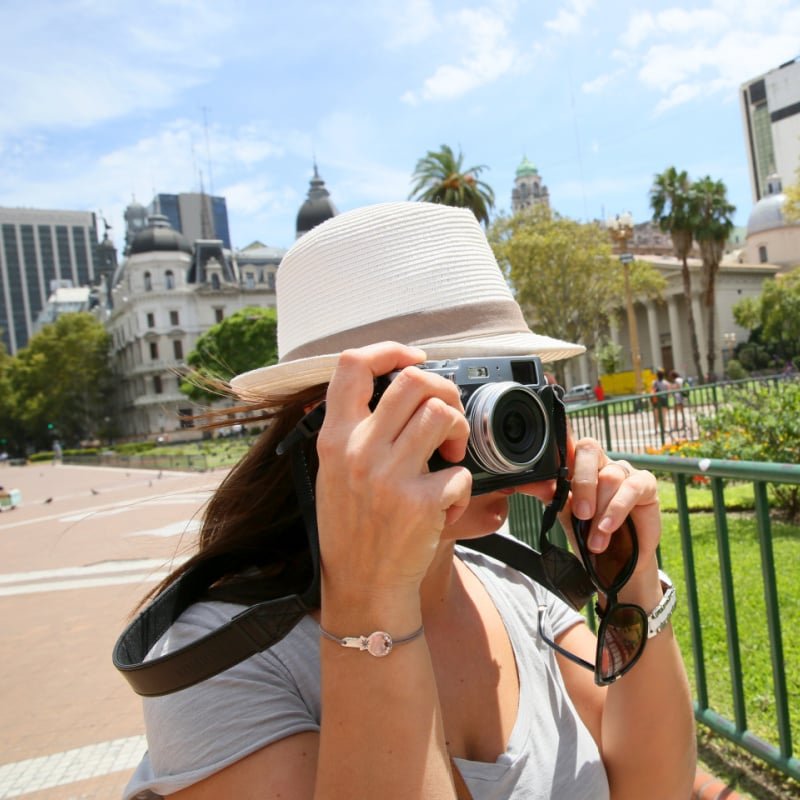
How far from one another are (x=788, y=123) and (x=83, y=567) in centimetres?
10417

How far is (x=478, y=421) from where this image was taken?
112cm

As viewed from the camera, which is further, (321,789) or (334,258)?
(334,258)

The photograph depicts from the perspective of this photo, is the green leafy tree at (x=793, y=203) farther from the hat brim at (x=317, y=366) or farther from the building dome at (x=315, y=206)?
the building dome at (x=315, y=206)

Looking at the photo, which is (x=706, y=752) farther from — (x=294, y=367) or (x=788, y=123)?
(x=788, y=123)

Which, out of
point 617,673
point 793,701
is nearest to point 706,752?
point 793,701

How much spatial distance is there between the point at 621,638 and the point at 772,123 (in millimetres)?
110337

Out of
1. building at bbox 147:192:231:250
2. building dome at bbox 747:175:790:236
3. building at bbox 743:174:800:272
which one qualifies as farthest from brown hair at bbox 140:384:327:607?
building at bbox 147:192:231:250

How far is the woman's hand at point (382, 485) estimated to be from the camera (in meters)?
0.95

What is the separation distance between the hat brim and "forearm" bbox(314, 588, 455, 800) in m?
0.44

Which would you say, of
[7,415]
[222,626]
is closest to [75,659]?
[222,626]

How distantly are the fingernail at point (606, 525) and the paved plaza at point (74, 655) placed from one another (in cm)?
84

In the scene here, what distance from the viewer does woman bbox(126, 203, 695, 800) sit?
0.96 metres

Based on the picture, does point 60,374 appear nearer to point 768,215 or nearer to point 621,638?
point 768,215

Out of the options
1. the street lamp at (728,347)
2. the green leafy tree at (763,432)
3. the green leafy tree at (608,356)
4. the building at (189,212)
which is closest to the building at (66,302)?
the building at (189,212)
